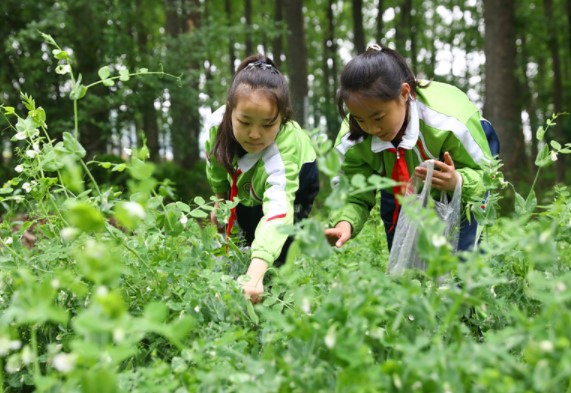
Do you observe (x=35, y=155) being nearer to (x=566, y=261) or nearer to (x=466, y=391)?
(x=466, y=391)

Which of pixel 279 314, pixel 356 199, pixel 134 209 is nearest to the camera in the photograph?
pixel 134 209

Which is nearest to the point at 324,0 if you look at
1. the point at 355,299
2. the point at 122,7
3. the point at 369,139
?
the point at 122,7

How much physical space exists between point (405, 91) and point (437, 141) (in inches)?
9.9

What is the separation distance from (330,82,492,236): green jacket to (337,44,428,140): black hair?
15 cm

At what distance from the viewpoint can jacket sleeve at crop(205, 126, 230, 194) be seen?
111 inches

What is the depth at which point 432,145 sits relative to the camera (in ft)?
8.12

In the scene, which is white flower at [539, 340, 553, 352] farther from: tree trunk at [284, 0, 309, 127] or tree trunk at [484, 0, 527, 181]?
tree trunk at [284, 0, 309, 127]

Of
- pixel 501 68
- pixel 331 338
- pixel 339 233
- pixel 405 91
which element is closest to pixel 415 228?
pixel 339 233

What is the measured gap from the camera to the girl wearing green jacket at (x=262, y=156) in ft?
7.29

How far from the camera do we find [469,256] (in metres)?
1.29

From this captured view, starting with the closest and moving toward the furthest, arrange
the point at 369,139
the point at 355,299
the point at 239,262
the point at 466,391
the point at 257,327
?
the point at 466,391 < the point at 355,299 < the point at 257,327 < the point at 239,262 < the point at 369,139

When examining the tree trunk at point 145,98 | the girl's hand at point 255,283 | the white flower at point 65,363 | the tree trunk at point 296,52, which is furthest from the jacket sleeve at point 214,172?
the tree trunk at point 296,52

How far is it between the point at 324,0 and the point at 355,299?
64.0ft

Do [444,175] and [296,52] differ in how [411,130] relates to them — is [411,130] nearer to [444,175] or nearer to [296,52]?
[444,175]
